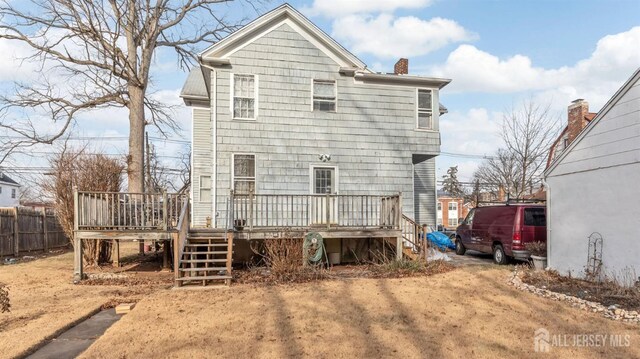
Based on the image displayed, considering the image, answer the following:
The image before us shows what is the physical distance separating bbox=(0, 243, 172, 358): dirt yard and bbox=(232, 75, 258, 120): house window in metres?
5.05

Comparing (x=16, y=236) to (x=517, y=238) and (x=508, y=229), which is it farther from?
(x=517, y=238)

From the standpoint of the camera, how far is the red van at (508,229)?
11.1 meters

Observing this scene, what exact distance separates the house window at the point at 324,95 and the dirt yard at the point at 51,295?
6.66 m

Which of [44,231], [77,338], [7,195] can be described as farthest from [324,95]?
[7,195]

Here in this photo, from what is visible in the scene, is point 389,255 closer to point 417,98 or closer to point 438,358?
point 417,98

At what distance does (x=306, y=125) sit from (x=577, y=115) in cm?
1611

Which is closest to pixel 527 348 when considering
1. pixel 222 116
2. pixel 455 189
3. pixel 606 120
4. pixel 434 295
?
pixel 434 295

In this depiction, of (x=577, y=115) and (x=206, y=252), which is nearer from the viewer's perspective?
(x=206, y=252)

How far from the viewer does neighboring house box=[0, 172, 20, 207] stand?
46.8m

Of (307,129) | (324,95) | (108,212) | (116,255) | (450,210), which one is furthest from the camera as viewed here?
(450,210)

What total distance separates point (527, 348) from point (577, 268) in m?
5.01

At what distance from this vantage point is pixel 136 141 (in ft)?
52.8

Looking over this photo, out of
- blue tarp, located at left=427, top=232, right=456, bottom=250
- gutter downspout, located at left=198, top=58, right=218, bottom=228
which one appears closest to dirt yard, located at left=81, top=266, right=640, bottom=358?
gutter downspout, located at left=198, top=58, right=218, bottom=228

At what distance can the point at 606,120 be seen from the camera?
26.6 ft
